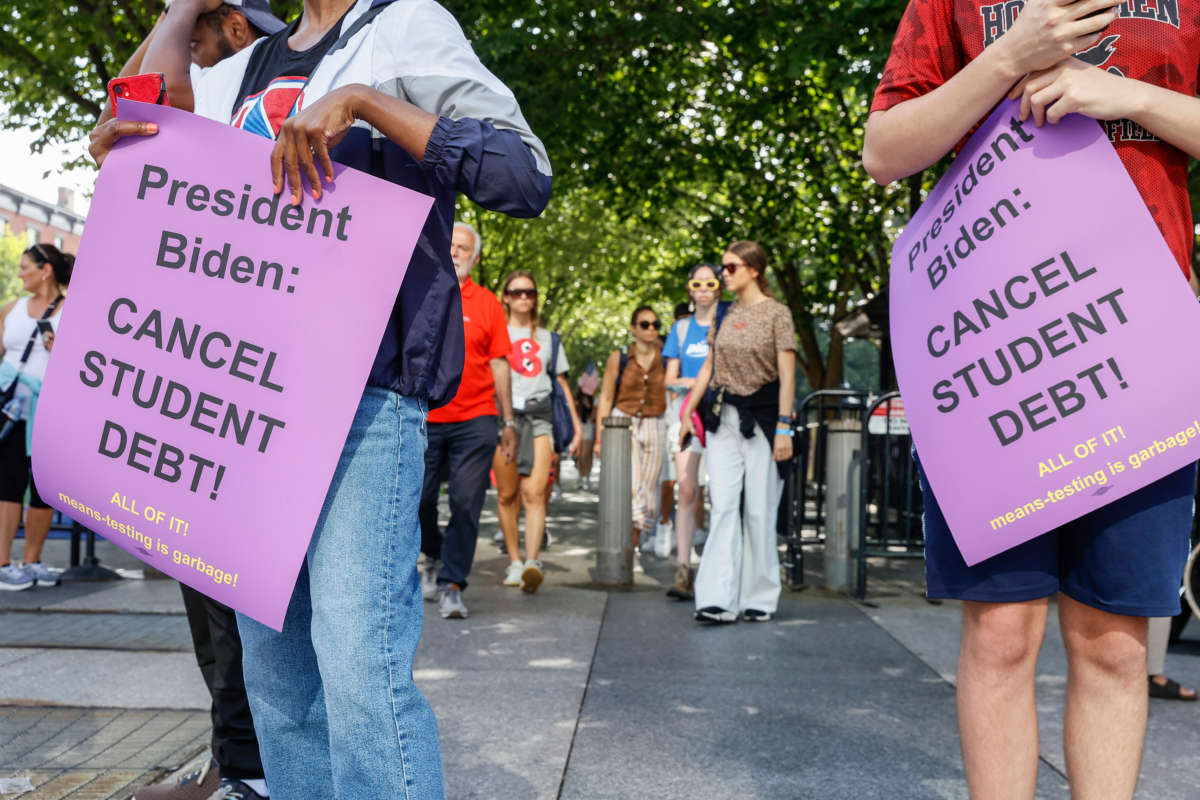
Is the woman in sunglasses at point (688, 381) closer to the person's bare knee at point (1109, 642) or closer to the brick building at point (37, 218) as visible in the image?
A: the person's bare knee at point (1109, 642)

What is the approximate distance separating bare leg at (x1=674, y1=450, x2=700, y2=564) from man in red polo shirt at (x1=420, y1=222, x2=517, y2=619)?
4.99 feet

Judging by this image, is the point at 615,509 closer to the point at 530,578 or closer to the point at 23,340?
the point at 530,578

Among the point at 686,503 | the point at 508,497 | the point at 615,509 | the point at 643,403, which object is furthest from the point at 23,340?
the point at 643,403

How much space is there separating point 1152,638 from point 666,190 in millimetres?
14501

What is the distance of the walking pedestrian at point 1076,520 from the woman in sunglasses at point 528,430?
5273mm

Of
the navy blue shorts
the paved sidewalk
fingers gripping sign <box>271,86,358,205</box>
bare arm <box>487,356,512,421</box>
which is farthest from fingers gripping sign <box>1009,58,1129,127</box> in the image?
bare arm <box>487,356,512,421</box>

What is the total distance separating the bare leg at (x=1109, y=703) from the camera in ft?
6.93

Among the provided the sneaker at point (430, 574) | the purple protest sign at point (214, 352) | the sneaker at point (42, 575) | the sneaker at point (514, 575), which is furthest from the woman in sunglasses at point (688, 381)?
the purple protest sign at point (214, 352)

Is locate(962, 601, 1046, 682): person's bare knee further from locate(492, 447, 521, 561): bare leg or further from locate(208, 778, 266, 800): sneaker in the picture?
locate(492, 447, 521, 561): bare leg

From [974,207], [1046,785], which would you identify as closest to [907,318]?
[974,207]

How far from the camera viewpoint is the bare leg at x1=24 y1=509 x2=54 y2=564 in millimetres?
7426

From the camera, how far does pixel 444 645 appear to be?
5539mm

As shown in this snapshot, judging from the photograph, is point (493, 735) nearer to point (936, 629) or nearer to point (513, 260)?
point (936, 629)

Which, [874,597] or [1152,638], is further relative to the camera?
[874,597]
